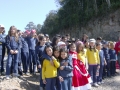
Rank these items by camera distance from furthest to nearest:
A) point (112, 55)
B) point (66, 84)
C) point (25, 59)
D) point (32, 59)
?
point (112, 55) → point (32, 59) → point (25, 59) → point (66, 84)

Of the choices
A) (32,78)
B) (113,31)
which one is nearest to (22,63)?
(32,78)

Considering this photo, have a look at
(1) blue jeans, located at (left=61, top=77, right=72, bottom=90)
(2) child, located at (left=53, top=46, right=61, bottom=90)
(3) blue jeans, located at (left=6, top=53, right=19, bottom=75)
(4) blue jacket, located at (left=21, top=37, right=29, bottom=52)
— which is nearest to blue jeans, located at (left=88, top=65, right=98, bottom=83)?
(1) blue jeans, located at (left=61, top=77, right=72, bottom=90)

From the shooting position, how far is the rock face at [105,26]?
22377 mm

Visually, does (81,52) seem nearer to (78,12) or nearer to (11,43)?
(11,43)

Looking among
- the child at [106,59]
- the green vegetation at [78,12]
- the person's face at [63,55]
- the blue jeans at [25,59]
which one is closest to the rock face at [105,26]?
the green vegetation at [78,12]

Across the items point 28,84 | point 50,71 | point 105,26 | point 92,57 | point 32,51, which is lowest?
point 28,84

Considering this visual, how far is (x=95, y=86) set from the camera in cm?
723

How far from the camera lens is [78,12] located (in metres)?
27.5

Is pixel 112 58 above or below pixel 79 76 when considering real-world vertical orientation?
above

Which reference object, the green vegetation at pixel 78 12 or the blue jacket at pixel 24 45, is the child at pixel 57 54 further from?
the green vegetation at pixel 78 12

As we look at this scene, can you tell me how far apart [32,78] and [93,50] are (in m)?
2.46

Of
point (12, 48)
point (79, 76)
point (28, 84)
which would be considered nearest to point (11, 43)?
point (12, 48)

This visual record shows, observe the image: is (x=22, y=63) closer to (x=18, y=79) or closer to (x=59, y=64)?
(x=18, y=79)

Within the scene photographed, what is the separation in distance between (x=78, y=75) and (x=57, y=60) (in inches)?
49.8
